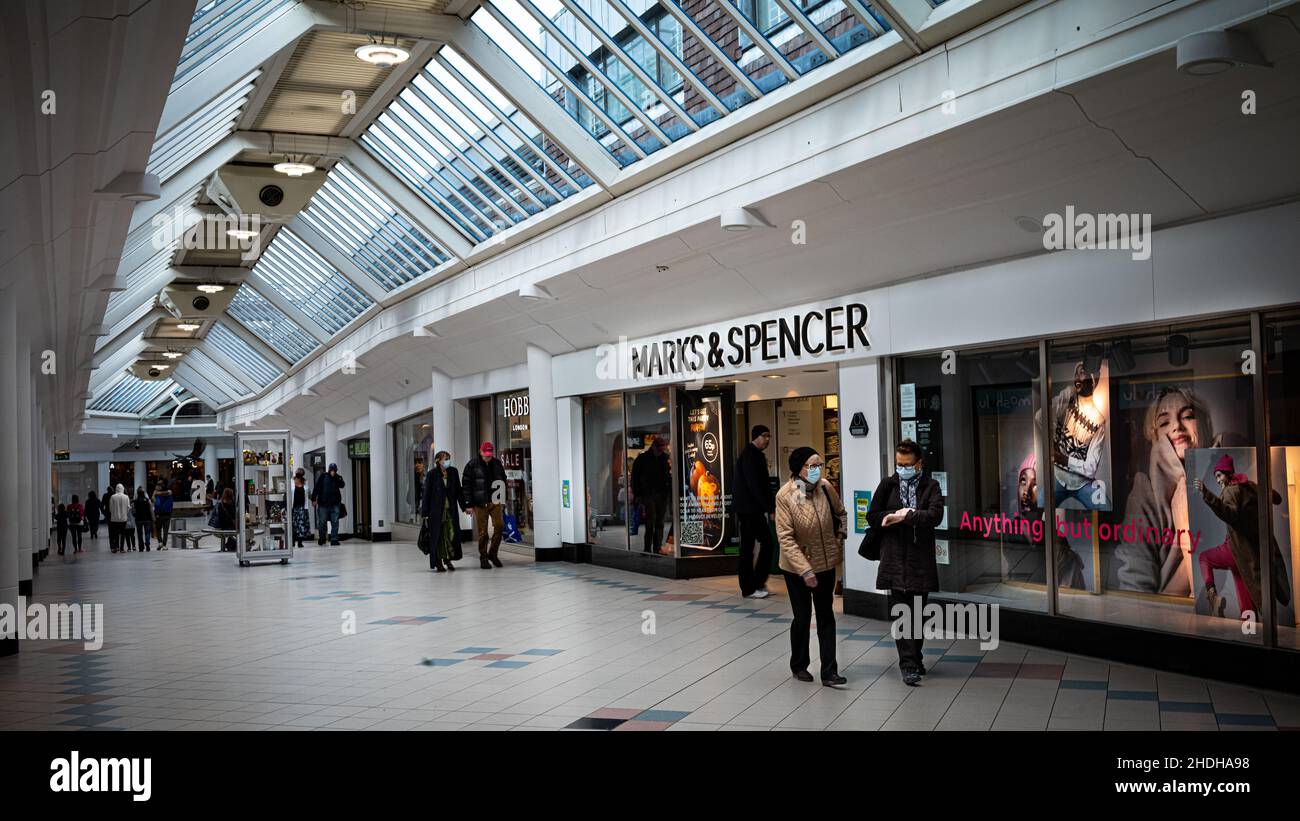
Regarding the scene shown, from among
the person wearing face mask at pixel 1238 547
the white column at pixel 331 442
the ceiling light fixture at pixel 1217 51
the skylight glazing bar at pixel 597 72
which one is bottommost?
the person wearing face mask at pixel 1238 547

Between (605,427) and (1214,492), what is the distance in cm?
981

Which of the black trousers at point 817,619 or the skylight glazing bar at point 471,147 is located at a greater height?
the skylight glazing bar at point 471,147

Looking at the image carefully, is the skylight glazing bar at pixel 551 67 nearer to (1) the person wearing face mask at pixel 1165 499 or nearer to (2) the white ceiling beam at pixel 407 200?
(2) the white ceiling beam at pixel 407 200

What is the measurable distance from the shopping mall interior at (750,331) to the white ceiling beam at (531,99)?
4cm

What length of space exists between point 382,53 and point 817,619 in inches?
319

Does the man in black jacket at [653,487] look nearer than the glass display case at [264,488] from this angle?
Yes

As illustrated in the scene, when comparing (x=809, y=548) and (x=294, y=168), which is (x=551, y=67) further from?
(x=294, y=168)

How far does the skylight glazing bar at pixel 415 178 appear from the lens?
16.0 m

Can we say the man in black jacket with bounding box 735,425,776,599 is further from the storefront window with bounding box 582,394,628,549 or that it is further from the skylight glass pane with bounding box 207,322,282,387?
the skylight glass pane with bounding box 207,322,282,387

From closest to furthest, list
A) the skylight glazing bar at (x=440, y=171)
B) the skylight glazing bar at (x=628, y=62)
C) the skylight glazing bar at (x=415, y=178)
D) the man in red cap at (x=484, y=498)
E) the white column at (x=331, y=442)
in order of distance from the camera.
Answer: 1. the skylight glazing bar at (x=628, y=62)
2. the skylight glazing bar at (x=440, y=171)
3. the skylight glazing bar at (x=415, y=178)
4. the man in red cap at (x=484, y=498)
5. the white column at (x=331, y=442)

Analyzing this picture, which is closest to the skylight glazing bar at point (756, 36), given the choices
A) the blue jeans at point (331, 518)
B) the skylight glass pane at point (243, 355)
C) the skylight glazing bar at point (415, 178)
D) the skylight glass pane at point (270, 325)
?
the skylight glazing bar at point (415, 178)

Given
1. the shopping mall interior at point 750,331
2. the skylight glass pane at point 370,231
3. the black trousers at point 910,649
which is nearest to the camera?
the shopping mall interior at point 750,331
